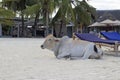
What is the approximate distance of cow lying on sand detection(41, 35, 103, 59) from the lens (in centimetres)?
1038

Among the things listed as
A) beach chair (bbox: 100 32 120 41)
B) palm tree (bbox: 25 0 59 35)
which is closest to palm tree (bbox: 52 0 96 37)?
palm tree (bbox: 25 0 59 35)

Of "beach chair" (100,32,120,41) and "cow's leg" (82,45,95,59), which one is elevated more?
"beach chair" (100,32,120,41)

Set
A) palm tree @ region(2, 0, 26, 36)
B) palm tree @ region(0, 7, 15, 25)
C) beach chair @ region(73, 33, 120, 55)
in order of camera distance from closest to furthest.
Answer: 1. beach chair @ region(73, 33, 120, 55)
2. palm tree @ region(0, 7, 15, 25)
3. palm tree @ region(2, 0, 26, 36)

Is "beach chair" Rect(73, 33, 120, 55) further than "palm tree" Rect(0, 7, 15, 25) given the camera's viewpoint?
No

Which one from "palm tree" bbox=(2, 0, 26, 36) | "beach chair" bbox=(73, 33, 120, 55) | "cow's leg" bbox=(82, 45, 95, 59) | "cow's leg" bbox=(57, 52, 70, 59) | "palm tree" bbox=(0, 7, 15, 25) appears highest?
"palm tree" bbox=(2, 0, 26, 36)

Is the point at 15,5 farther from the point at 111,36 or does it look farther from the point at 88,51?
the point at 88,51

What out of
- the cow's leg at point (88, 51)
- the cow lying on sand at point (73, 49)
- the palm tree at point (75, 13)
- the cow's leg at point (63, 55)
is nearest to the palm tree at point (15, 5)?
the palm tree at point (75, 13)

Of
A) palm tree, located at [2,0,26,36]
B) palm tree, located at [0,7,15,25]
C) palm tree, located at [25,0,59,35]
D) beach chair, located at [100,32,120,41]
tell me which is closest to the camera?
beach chair, located at [100,32,120,41]

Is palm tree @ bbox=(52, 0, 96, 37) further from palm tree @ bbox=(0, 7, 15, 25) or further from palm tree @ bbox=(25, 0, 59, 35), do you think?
palm tree @ bbox=(0, 7, 15, 25)

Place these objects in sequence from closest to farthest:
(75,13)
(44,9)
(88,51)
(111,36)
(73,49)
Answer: (88,51)
(73,49)
(111,36)
(44,9)
(75,13)

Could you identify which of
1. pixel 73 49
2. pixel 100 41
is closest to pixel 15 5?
pixel 100 41

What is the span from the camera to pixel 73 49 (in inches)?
419

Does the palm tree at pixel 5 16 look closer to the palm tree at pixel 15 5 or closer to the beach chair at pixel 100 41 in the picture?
the palm tree at pixel 15 5

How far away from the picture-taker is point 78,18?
35.9 metres
